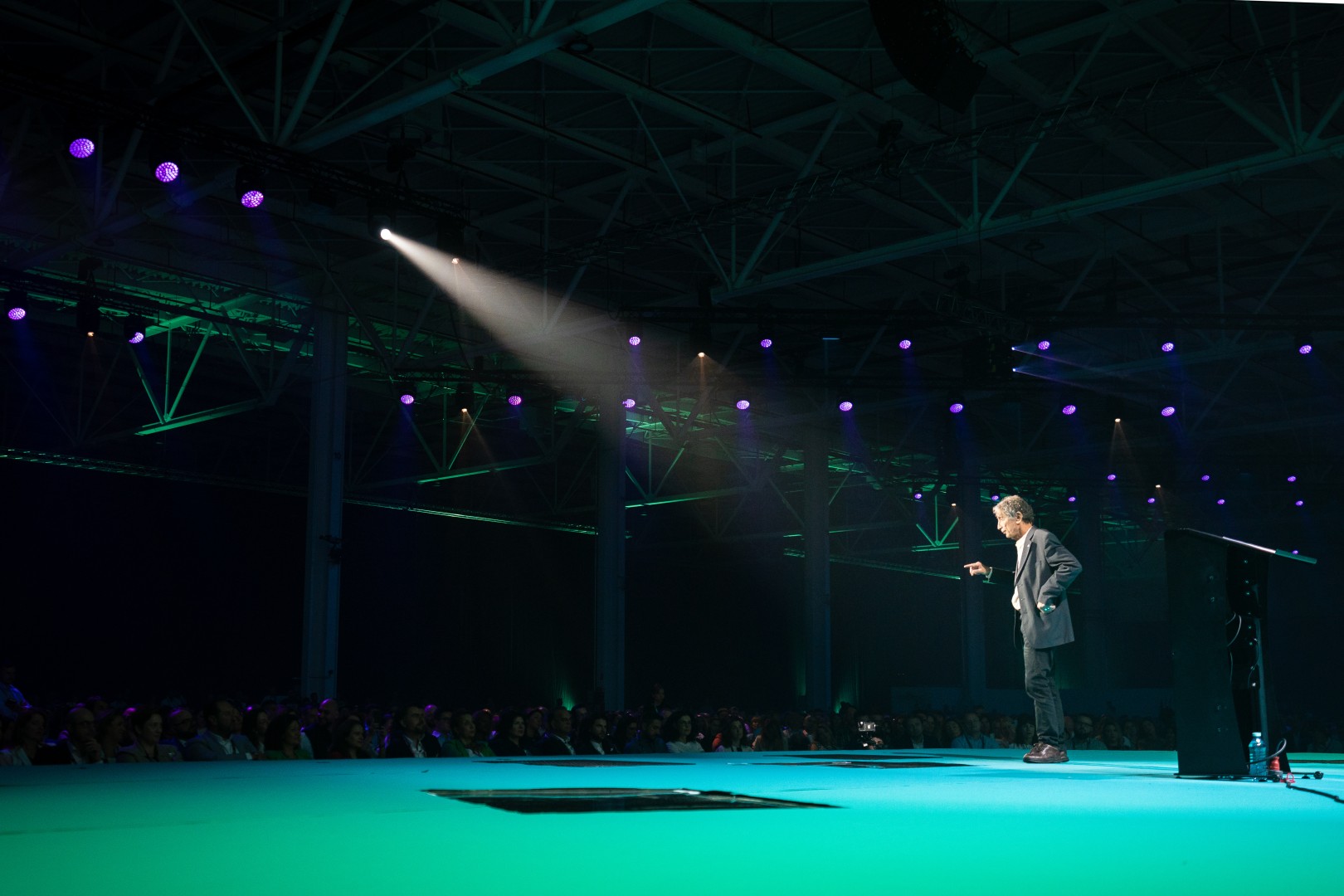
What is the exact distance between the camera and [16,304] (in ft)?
53.0

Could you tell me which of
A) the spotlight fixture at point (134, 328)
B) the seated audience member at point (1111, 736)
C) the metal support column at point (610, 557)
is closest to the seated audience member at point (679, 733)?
the seated audience member at point (1111, 736)

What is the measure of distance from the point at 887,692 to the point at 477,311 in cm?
2548

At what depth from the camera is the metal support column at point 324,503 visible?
1719 cm

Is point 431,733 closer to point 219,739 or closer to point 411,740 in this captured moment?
point 411,740

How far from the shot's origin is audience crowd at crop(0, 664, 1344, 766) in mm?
8391

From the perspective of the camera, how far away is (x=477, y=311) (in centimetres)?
1884

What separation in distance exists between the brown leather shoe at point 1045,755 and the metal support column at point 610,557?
1373 centimetres

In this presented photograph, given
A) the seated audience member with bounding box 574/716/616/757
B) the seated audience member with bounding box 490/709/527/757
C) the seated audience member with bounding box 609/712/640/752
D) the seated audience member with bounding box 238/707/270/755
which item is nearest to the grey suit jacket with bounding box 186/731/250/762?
the seated audience member with bounding box 238/707/270/755

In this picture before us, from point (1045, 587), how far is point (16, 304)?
14.3m

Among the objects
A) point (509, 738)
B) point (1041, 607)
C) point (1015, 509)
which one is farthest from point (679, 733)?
point (1041, 607)

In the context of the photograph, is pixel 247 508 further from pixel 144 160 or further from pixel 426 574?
pixel 144 160

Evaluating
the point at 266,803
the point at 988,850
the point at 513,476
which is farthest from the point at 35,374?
the point at 988,850

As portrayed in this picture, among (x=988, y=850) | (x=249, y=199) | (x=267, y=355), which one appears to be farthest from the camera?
(x=267, y=355)

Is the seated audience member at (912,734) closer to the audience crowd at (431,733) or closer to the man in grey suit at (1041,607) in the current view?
the audience crowd at (431,733)
